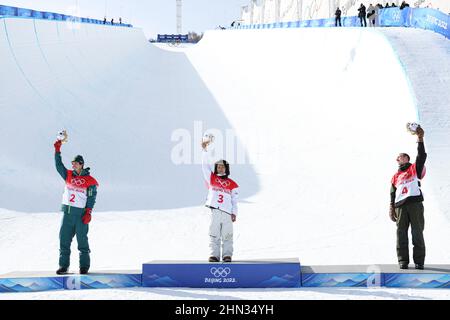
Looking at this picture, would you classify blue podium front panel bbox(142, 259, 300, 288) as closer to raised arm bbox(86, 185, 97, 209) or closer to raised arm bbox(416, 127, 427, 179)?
raised arm bbox(86, 185, 97, 209)

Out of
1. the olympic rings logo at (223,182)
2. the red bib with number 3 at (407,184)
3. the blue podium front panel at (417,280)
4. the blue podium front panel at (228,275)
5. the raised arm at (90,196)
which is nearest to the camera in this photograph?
the blue podium front panel at (417,280)

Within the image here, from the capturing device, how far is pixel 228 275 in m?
5.84

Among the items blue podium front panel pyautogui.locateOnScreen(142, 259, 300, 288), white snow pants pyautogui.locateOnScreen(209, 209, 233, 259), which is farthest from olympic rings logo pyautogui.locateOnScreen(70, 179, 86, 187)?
white snow pants pyautogui.locateOnScreen(209, 209, 233, 259)

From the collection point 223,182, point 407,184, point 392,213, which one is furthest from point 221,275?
point 407,184

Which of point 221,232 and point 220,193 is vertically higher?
point 220,193

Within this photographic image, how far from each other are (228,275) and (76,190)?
194 centimetres

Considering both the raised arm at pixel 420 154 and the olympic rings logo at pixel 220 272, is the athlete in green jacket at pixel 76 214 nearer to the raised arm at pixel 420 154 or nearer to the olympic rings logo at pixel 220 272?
the olympic rings logo at pixel 220 272

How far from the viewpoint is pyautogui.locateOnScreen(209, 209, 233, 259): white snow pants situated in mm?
6156

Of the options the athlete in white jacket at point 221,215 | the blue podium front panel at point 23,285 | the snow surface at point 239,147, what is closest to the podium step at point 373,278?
the snow surface at point 239,147

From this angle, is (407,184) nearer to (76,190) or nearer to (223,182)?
(223,182)

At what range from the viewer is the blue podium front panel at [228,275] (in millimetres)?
5832

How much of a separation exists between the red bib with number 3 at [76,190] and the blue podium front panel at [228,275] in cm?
108

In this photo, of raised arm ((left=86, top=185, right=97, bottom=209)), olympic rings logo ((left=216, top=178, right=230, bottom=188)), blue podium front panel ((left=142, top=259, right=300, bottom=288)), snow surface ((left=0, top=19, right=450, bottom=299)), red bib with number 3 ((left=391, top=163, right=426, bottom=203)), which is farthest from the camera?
snow surface ((left=0, top=19, right=450, bottom=299))

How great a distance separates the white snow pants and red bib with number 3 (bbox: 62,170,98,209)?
1458 mm
